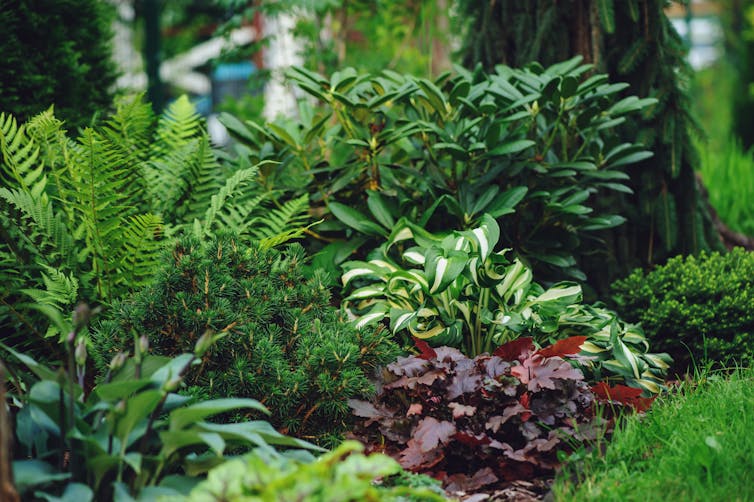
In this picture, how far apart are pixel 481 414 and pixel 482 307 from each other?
2.26 ft

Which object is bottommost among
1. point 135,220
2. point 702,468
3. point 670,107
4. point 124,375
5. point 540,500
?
point 540,500

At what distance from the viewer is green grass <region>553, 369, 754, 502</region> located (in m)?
2.12

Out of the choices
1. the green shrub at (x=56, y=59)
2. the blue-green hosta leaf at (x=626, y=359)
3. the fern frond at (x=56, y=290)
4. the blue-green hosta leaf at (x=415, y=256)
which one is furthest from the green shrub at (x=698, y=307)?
the green shrub at (x=56, y=59)

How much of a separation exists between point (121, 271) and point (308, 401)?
1.13 meters

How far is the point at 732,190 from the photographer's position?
5699mm

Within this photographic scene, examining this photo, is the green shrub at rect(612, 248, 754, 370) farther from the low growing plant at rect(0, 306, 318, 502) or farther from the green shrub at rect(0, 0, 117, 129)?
the green shrub at rect(0, 0, 117, 129)

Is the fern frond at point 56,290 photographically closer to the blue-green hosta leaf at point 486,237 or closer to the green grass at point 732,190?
the blue-green hosta leaf at point 486,237

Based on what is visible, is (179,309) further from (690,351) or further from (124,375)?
(690,351)

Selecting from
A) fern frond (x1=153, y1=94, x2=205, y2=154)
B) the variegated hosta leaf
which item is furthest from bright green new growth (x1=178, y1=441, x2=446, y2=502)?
fern frond (x1=153, y1=94, x2=205, y2=154)

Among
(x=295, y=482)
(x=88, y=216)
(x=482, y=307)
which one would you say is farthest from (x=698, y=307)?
(x=88, y=216)

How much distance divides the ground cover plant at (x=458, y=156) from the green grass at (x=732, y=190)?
6.52ft

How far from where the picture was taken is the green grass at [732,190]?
5.57 meters

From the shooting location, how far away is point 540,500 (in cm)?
241

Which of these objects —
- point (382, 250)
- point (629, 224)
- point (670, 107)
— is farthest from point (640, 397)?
point (670, 107)
